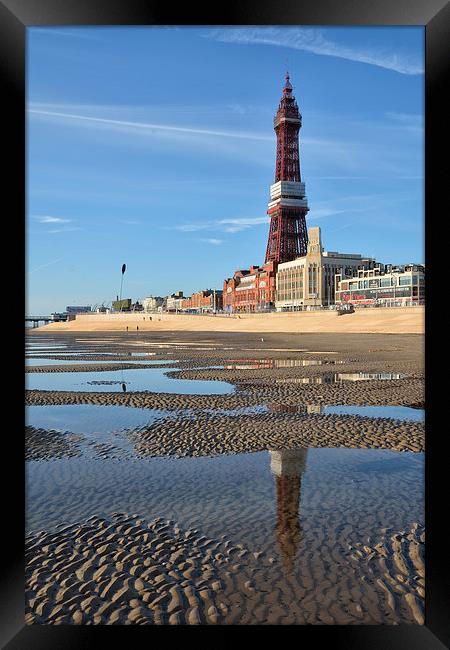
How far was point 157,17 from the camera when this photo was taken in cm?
286

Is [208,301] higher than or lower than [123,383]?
higher

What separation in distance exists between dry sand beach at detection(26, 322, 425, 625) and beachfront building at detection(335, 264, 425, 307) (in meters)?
77.1

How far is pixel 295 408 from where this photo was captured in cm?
1159

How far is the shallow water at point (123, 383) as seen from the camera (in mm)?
14922

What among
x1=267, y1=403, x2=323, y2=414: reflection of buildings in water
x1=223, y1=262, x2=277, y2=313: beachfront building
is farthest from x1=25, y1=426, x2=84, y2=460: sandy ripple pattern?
x1=223, y1=262, x2=277, y2=313: beachfront building

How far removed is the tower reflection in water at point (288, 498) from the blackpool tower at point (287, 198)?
126852mm

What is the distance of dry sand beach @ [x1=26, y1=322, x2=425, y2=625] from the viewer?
12.3ft

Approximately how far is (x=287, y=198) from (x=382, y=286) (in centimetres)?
4794

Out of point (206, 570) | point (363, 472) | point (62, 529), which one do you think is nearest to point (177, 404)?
point (363, 472)

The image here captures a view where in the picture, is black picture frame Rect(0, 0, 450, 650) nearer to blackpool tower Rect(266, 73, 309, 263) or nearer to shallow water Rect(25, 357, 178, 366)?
shallow water Rect(25, 357, 178, 366)

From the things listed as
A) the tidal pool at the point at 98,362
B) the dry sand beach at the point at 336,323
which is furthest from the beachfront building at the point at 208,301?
the tidal pool at the point at 98,362

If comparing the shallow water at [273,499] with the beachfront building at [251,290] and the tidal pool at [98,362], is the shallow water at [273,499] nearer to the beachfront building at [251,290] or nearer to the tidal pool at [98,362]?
the tidal pool at [98,362]

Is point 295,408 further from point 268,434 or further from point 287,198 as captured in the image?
point 287,198
